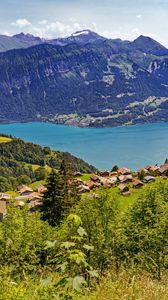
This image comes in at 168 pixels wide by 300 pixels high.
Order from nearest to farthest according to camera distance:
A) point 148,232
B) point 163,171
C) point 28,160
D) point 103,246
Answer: point 148,232 → point 103,246 → point 163,171 → point 28,160

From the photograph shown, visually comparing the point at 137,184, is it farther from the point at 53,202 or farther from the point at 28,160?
the point at 28,160

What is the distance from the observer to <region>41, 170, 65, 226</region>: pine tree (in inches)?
1816

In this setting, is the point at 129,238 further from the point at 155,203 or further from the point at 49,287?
the point at 49,287

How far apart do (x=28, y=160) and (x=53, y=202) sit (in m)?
123

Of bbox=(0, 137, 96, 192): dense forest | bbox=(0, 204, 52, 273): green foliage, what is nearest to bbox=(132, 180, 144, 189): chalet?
bbox=(0, 137, 96, 192): dense forest

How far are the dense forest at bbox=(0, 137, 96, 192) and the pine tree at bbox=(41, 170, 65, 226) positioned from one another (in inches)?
3602

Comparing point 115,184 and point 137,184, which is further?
point 115,184

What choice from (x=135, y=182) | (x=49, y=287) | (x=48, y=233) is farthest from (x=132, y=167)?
(x=49, y=287)

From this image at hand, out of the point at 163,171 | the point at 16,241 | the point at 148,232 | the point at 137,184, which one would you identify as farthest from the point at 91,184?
the point at 148,232

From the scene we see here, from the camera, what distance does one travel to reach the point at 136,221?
87.5 ft

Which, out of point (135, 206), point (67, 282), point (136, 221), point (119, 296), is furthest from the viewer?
point (135, 206)

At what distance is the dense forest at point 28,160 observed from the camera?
150875 mm

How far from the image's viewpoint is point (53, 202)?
1829 inches

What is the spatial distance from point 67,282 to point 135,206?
949 inches
